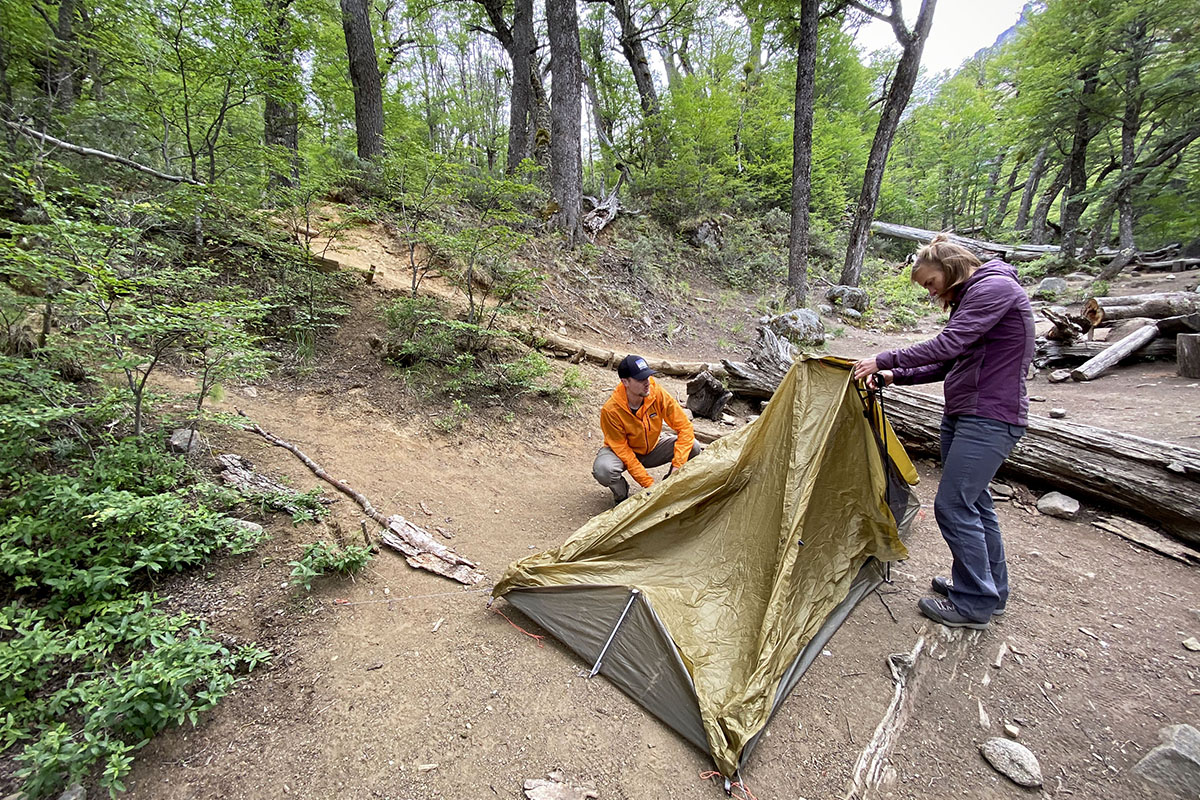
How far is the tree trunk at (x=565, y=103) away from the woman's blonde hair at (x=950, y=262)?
810 centimetres

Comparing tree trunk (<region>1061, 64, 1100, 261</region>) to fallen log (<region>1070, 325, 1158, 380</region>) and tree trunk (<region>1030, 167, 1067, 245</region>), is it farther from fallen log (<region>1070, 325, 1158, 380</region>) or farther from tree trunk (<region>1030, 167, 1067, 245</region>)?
fallen log (<region>1070, 325, 1158, 380</region>)

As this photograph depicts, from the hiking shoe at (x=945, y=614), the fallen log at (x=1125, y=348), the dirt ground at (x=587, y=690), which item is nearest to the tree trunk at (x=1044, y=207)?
the fallen log at (x=1125, y=348)

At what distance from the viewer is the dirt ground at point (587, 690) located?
5.68 feet

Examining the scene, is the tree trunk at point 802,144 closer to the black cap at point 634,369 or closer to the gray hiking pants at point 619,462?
the gray hiking pants at point 619,462

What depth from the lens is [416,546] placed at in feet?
9.89

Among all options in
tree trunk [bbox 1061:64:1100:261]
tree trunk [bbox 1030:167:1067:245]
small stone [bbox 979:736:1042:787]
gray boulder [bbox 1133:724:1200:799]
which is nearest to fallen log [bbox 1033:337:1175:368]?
gray boulder [bbox 1133:724:1200:799]

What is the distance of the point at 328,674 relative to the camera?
2.07 m

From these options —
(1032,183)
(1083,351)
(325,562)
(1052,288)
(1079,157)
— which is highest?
(1032,183)

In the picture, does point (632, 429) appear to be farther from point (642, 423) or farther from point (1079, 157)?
point (1079, 157)

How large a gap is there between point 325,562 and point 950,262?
387 centimetres

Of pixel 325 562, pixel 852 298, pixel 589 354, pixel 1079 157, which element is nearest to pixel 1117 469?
pixel 325 562

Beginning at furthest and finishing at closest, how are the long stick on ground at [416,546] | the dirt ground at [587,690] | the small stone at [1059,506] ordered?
the small stone at [1059,506]
the long stick on ground at [416,546]
the dirt ground at [587,690]

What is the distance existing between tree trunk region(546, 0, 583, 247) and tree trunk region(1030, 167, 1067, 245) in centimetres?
1748

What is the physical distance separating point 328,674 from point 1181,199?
18877mm
